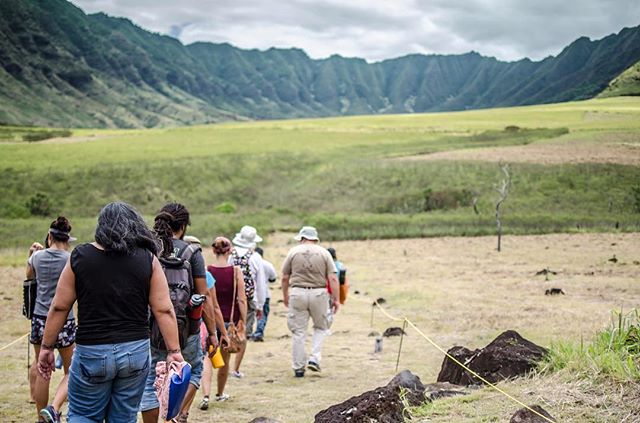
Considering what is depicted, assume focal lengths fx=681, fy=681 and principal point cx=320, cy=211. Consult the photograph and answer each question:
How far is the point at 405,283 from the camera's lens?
67.2 ft

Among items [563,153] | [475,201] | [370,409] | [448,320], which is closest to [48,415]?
[370,409]

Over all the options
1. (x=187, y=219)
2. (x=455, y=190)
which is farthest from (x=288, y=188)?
(x=187, y=219)

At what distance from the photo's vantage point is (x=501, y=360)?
764 cm

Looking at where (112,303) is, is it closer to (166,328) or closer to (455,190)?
(166,328)

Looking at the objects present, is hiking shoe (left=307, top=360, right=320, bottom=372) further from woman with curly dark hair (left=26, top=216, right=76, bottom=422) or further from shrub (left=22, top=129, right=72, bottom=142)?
shrub (left=22, top=129, right=72, bottom=142)

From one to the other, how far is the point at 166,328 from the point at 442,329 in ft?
31.4

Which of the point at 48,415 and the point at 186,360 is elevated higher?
the point at 186,360

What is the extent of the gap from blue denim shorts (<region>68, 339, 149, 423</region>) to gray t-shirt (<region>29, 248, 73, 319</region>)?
2.51 metres

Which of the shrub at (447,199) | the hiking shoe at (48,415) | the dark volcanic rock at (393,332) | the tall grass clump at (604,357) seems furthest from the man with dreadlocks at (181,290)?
the shrub at (447,199)

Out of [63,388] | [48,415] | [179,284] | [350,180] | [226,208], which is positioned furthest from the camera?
[350,180]

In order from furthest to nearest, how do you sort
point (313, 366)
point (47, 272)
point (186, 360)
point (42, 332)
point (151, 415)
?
point (313, 366)
point (42, 332)
point (47, 272)
point (186, 360)
point (151, 415)

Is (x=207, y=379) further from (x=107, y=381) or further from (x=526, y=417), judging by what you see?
(x=526, y=417)

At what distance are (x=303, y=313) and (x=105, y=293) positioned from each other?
5572 millimetres

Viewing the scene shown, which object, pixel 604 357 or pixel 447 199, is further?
pixel 447 199
